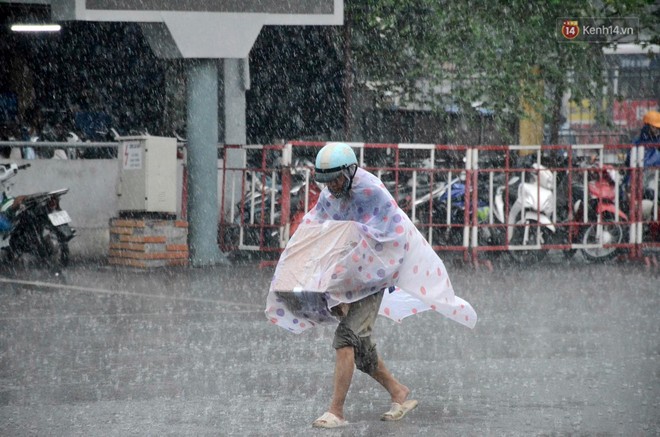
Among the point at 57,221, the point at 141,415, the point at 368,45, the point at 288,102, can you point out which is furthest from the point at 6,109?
the point at 141,415

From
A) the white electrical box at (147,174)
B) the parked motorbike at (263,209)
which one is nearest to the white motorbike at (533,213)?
the parked motorbike at (263,209)

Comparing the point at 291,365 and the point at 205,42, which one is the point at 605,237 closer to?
the point at 205,42

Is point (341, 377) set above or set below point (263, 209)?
below

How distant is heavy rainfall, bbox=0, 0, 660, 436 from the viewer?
7.17 m

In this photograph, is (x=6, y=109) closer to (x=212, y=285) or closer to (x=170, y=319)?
(x=212, y=285)

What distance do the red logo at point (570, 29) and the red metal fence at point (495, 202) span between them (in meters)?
2.91

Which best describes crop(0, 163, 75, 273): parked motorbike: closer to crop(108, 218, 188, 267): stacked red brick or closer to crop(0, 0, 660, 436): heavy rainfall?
crop(0, 0, 660, 436): heavy rainfall

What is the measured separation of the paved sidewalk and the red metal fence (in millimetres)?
2696

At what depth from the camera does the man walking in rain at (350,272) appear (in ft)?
20.7

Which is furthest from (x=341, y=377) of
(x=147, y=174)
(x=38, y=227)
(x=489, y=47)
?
(x=489, y=47)

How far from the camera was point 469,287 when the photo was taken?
42.7 ft

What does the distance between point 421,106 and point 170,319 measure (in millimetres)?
10071

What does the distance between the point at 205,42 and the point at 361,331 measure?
30.9ft

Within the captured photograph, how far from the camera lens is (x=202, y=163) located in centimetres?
1560
